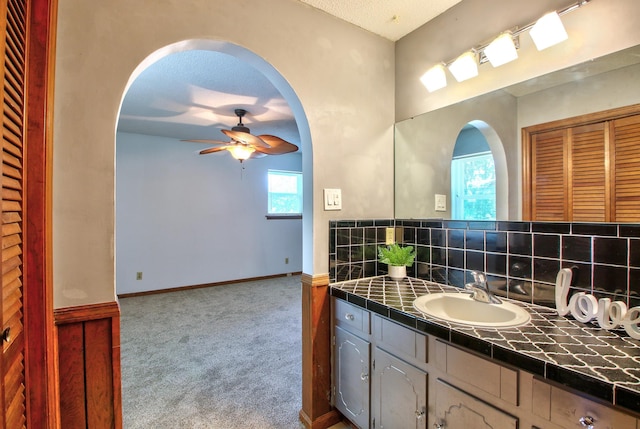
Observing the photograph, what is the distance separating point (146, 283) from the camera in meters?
4.50

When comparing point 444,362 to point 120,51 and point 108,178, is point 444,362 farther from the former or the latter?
point 120,51

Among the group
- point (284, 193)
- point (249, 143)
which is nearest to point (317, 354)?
point (249, 143)

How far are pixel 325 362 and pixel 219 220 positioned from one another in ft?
12.4

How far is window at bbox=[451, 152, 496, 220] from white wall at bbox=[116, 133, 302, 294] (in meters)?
4.07

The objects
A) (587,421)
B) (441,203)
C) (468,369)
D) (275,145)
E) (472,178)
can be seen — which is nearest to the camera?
(587,421)

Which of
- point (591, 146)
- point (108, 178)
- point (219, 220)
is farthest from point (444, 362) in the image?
point (219, 220)

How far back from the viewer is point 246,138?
114 inches

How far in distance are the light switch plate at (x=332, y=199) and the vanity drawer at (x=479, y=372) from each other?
87 cm

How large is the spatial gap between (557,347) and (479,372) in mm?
250

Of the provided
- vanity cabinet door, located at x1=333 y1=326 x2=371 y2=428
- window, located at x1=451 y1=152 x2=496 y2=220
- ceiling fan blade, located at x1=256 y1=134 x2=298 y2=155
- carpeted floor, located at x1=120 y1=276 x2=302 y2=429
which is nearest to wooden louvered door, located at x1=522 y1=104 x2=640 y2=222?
window, located at x1=451 y1=152 x2=496 y2=220

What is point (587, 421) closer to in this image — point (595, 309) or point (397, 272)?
point (595, 309)

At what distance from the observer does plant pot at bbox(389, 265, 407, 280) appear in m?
1.82

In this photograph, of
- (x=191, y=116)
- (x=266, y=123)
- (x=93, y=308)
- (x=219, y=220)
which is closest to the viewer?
(x=93, y=308)

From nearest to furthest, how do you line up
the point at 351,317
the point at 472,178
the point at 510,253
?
the point at 510,253
the point at 351,317
the point at 472,178
